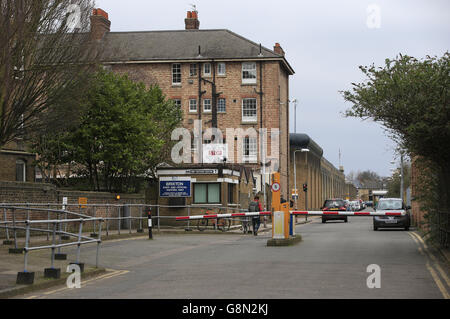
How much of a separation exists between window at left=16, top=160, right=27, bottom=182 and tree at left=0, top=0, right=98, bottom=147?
537 inches

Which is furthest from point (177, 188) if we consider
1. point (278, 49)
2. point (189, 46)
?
point (278, 49)

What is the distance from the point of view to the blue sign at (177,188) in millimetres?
38625

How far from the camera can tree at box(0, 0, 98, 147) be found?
2277 centimetres

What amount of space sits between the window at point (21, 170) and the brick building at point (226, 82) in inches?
811

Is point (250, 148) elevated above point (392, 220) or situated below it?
above

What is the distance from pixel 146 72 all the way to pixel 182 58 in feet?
11.2

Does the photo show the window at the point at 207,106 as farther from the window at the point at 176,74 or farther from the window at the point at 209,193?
the window at the point at 209,193

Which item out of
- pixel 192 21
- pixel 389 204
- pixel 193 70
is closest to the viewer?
pixel 389 204

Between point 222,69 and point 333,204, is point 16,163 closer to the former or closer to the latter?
point 333,204

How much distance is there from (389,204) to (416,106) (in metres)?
18.8

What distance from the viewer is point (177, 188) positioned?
38.7 m

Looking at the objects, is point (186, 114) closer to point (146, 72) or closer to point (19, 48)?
point (146, 72)

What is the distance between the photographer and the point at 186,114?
61625 mm
